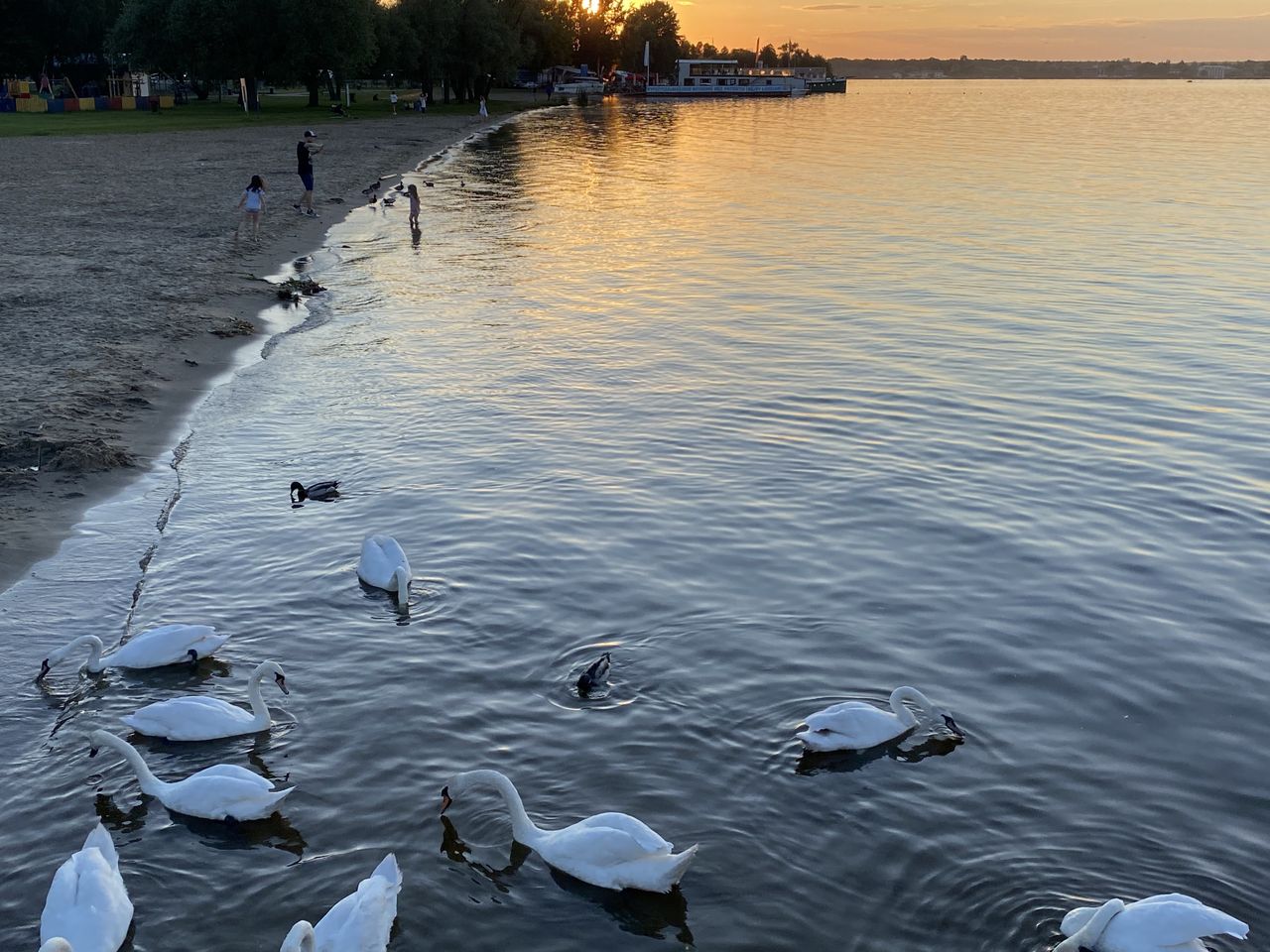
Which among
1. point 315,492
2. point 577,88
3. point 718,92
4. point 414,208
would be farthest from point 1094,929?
point 718,92

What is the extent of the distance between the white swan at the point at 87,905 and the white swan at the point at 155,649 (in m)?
3.19

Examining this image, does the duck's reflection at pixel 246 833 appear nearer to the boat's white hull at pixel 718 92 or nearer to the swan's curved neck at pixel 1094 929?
the swan's curved neck at pixel 1094 929

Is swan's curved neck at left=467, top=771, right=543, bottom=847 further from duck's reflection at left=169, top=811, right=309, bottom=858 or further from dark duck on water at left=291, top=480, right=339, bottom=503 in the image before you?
dark duck on water at left=291, top=480, right=339, bottom=503

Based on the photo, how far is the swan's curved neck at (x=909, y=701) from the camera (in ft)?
34.1

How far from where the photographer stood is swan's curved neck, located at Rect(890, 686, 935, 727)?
10.4m

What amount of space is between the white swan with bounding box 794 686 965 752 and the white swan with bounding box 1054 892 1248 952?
8.56ft

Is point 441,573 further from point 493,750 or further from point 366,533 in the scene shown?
point 493,750

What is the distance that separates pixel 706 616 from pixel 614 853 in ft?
15.3

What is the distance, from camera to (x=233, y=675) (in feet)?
37.7

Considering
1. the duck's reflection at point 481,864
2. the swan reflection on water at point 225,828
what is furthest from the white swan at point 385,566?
the duck's reflection at point 481,864

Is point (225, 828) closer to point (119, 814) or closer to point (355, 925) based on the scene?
point (119, 814)

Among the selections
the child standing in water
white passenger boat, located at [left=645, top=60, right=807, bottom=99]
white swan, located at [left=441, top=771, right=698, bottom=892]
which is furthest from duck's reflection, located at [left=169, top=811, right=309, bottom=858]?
white passenger boat, located at [left=645, top=60, right=807, bottom=99]

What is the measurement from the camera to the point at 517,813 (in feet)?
29.2

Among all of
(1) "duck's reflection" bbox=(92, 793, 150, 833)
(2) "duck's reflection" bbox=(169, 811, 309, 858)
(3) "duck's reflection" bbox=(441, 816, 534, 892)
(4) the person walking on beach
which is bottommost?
(3) "duck's reflection" bbox=(441, 816, 534, 892)
